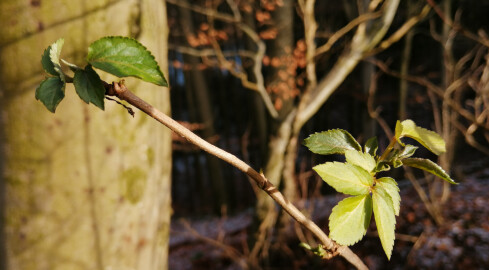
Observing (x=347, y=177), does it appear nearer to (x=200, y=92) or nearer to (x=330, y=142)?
(x=330, y=142)

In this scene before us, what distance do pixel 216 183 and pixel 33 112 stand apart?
8983mm

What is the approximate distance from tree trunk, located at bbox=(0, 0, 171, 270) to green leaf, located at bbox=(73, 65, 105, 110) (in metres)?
0.74

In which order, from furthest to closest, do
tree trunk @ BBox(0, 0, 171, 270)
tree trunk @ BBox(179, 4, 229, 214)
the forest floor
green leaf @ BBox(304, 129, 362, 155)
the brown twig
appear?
tree trunk @ BBox(179, 4, 229, 214)
the forest floor
tree trunk @ BBox(0, 0, 171, 270)
green leaf @ BBox(304, 129, 362, 155)
the brown twig

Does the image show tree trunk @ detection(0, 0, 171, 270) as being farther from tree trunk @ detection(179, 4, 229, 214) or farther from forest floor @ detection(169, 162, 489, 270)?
tree trunk @ detection(179, 4, 229, 214)

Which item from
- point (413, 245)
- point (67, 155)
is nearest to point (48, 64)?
point (67, 155)

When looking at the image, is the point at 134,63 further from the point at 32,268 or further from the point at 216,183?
the point at 216,183

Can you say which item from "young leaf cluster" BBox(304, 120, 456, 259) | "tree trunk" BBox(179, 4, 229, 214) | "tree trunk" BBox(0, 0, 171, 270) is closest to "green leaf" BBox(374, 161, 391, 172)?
"young leaf cluster" BBox(304, 120, 456, 259)

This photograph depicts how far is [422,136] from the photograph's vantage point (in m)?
0.36

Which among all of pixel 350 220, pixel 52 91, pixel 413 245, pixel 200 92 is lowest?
pixel 413 245

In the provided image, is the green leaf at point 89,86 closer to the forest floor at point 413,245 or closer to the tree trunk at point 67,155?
the tree trunk at point 67,155

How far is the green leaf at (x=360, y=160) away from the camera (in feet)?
1.05

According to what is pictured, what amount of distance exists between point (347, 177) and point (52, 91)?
0.27 meters

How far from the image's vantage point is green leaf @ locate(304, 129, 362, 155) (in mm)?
351

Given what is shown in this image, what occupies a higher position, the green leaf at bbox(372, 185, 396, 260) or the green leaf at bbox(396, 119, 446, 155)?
the green leaf at bbox(396, 119, 446, 155)
